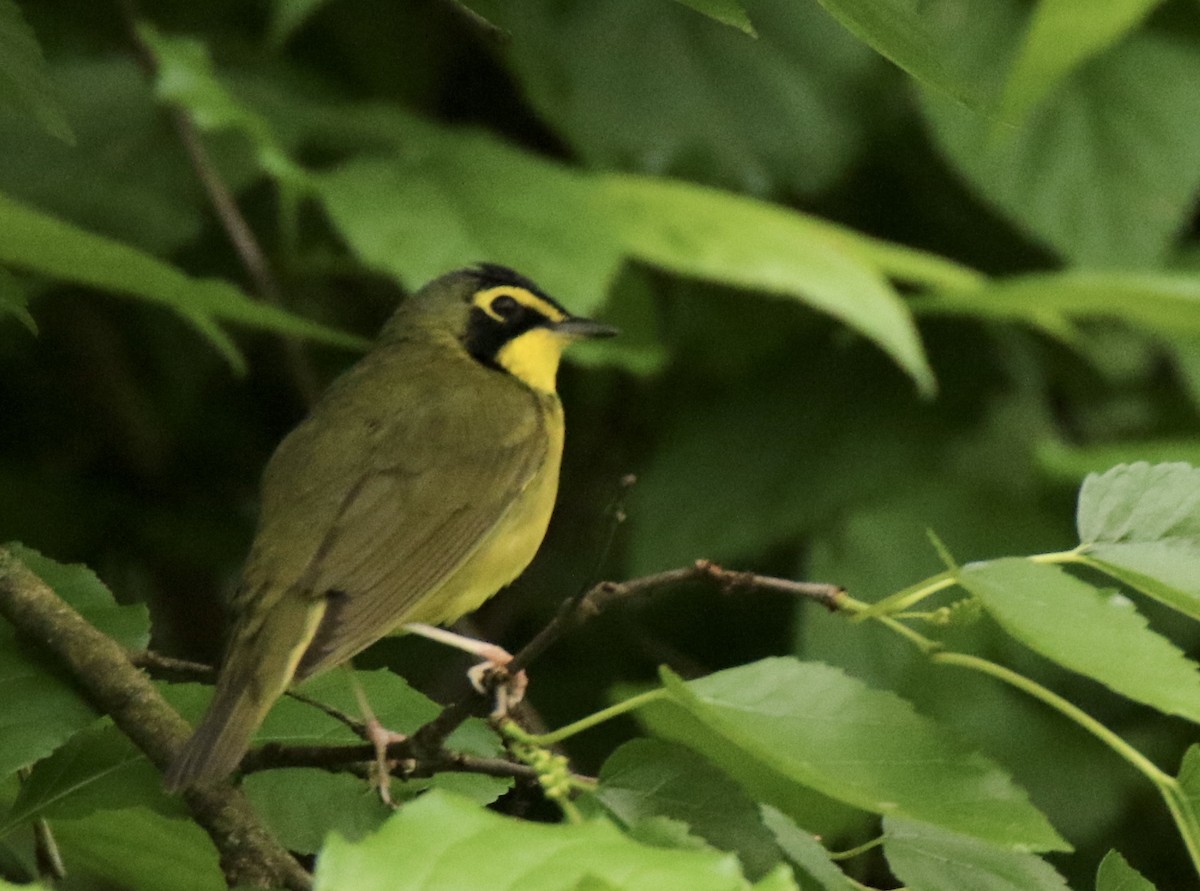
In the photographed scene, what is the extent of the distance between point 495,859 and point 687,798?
367 mm

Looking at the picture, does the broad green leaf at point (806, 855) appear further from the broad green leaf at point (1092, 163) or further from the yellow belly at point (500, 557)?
the broad green leaf at point (1092, 163)

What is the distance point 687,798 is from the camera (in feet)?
4.38

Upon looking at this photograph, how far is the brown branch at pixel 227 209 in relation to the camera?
3.24m

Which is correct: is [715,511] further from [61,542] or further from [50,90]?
[50,90]

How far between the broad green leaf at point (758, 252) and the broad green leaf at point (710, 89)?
563mm

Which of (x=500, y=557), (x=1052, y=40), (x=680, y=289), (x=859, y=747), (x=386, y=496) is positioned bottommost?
(x=680, y=289)

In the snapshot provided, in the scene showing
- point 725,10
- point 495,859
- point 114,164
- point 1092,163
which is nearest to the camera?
point 495,859

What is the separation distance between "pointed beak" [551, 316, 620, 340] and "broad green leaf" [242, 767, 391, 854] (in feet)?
4.42

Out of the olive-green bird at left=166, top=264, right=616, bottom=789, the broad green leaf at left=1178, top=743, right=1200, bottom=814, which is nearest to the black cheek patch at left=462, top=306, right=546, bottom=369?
the olive-green bird at left=166, top=264, right=616, bottom=789

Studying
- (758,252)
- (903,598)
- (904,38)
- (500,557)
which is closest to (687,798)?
(903,598)

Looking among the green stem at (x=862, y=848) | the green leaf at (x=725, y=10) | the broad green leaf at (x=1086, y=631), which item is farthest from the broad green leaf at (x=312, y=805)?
the green leaf at (x=725, y=10)

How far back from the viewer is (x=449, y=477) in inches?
91.3

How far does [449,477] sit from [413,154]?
1.19 metres

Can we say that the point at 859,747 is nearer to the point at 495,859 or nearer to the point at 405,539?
the point at 495,859
